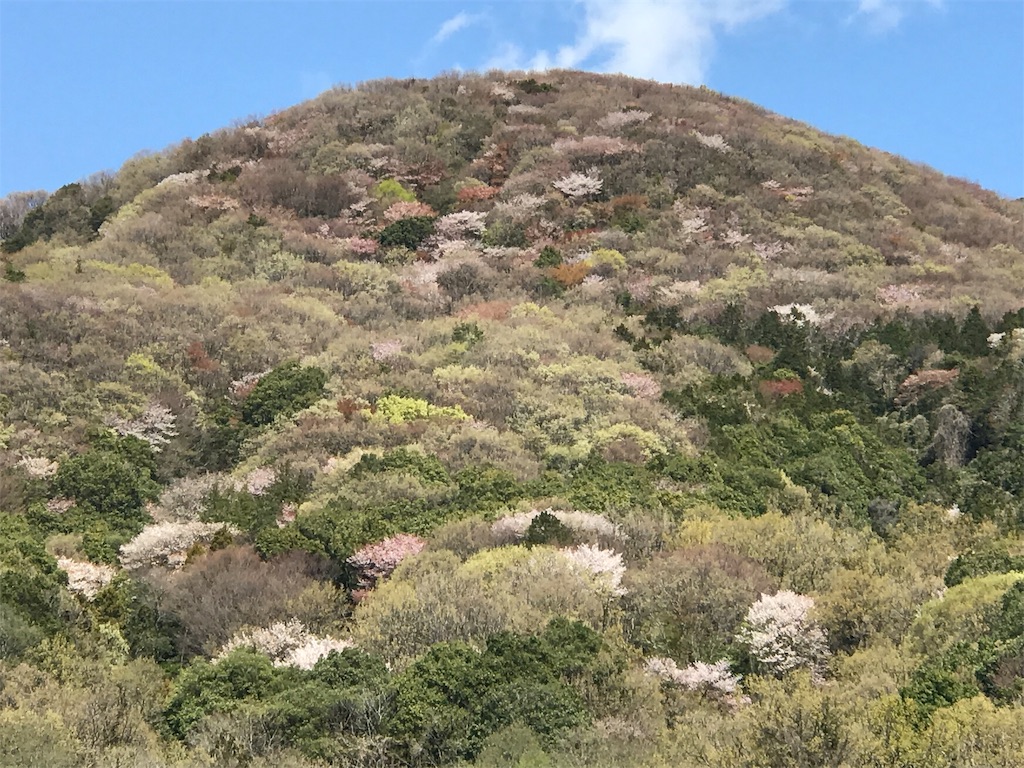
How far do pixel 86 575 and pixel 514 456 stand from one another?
11688 mm

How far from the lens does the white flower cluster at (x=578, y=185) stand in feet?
191

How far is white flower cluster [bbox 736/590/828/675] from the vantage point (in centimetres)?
2014

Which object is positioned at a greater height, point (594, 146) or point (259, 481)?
point (594, 146)

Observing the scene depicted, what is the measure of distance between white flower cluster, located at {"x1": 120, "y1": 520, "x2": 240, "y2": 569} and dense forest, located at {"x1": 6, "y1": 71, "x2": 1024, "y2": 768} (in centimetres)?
14

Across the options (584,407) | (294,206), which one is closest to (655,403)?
(584,407)

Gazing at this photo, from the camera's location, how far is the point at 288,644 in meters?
20.9

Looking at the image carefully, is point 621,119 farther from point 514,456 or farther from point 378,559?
point 378,559

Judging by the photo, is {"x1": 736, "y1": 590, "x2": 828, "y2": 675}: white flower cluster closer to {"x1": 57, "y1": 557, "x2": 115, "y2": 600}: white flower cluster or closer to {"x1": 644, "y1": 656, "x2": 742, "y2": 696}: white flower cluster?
{"x1": 644, "y1": 656, "x2": 742, "y2": 696}: white flower cluster

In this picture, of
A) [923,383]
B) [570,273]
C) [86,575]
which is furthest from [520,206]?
[86,575]

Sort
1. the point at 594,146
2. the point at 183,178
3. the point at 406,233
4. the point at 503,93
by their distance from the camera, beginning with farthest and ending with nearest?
1. the point at 503,93
2. the point at 594,146
3. the point at 183,178
4. the point at 406,233

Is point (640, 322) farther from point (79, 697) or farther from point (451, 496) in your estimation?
point (79, 697)

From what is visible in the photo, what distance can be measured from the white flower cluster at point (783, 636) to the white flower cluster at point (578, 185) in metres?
A: 39.9

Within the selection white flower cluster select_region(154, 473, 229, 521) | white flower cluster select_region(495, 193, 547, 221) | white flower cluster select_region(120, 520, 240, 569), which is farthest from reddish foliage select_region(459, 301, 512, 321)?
white flower cluster select_region(120, 520, 240, 569)

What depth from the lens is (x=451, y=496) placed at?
2819cm
